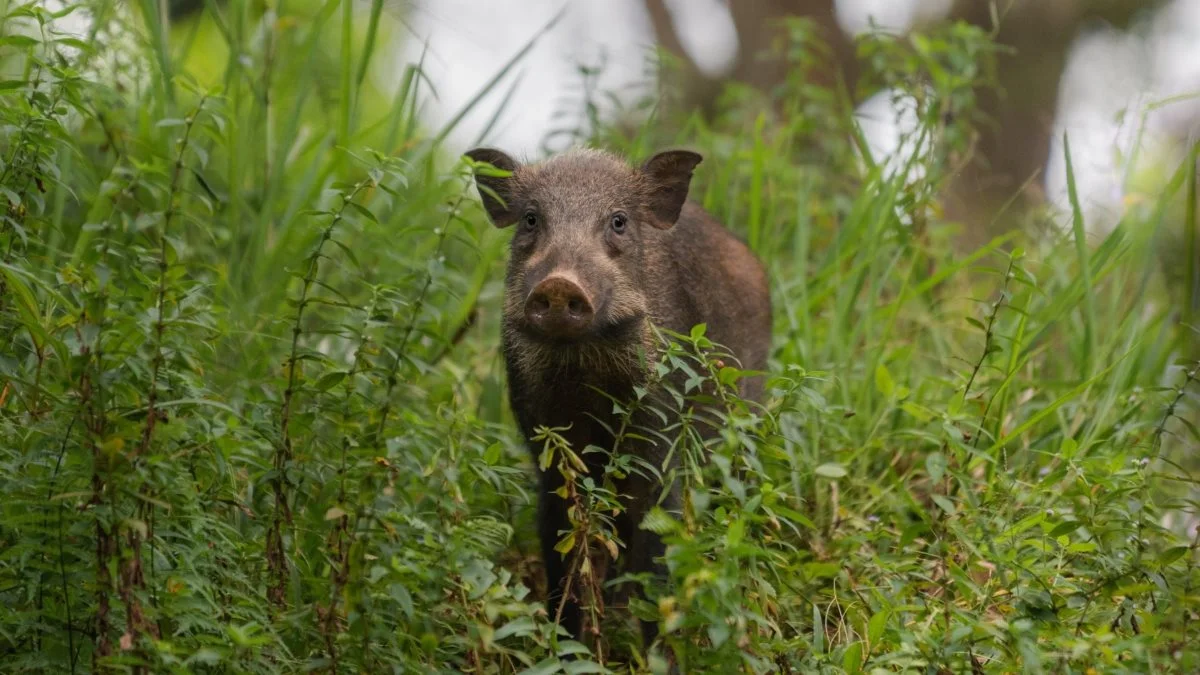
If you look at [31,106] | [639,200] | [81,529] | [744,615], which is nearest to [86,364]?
[81,529]

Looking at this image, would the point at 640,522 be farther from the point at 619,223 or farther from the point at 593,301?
the point at 619,223

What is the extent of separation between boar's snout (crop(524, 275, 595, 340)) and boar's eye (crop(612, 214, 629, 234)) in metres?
0.63

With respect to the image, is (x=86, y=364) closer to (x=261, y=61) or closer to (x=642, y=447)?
(x=642, y=447)

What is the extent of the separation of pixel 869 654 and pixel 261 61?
437 cm

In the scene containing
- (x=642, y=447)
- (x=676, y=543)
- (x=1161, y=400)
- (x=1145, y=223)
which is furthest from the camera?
(x=1145, y=223)

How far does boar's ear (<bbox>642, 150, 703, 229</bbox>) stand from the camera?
14.8 ft

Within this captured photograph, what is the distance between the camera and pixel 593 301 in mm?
3865

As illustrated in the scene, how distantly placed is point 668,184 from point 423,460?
164 cm

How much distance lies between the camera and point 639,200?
4.49 metres

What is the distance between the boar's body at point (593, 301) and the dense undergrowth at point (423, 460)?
17cm

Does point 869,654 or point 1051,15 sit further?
point 1051,15

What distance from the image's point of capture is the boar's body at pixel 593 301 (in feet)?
13.0

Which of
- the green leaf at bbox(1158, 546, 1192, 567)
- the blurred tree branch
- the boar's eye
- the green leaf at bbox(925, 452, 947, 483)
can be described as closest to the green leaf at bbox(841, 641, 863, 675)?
the green leaf at bbox(925, 452, 947, 483)

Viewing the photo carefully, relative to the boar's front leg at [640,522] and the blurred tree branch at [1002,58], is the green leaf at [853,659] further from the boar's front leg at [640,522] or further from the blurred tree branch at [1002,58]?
the blurred tree branch at [1002,58]
